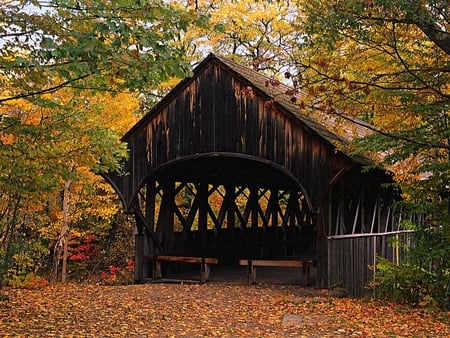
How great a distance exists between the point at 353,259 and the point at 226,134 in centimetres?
382

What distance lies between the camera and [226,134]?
39.5 feet

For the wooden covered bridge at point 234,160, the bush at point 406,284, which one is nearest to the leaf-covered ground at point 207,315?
the bush at point 406,284

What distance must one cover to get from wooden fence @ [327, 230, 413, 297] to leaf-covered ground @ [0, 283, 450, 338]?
780 millimetres

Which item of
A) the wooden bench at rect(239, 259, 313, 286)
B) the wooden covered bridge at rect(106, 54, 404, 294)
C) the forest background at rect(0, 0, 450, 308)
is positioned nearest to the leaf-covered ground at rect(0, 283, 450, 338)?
the wooden bench at rect(239, 259, 313, 286)

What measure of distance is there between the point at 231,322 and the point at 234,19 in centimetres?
1667

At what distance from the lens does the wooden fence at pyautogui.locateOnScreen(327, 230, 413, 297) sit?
37.4ft

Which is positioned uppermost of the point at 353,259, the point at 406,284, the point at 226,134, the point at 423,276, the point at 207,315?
the point at 226,134

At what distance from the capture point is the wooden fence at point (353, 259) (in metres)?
11.4

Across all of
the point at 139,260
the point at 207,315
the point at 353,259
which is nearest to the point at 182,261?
the point at 139,260

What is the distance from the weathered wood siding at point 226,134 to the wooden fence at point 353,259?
1.22 metres

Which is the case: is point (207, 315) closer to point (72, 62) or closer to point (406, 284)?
point (406, 284)

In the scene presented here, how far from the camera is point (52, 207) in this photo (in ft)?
59.4

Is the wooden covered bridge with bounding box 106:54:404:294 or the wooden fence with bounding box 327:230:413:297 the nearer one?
the wooden covered bridge with bounding box 106:54:404:294

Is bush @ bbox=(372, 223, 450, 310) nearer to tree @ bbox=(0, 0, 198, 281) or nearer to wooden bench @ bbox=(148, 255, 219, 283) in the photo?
wooden bench @ bbox=(148, 255, 219, 283)
